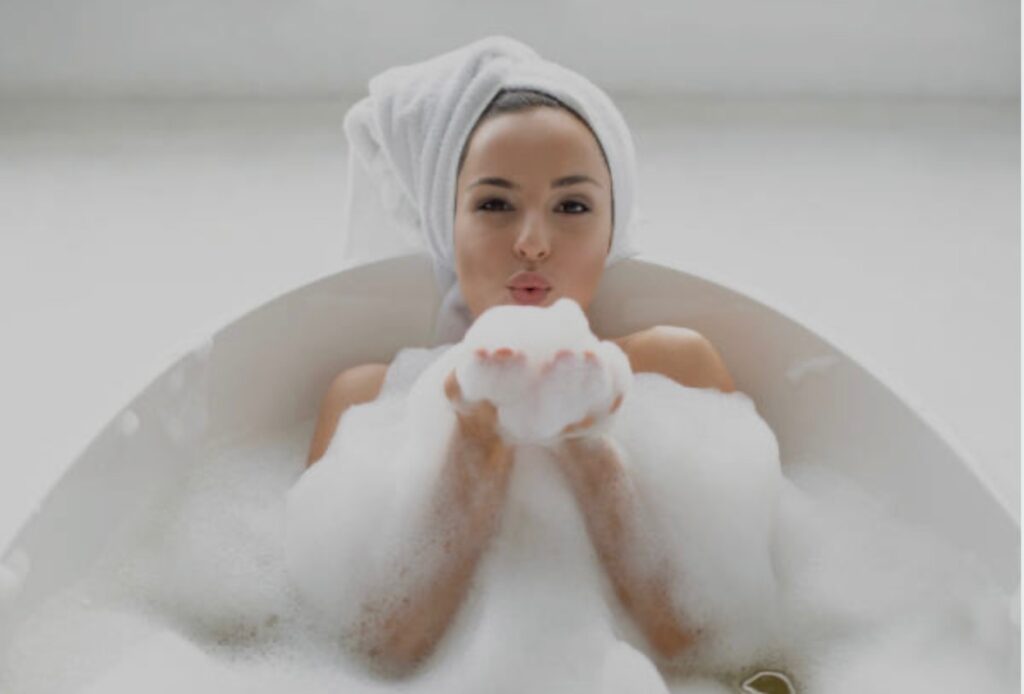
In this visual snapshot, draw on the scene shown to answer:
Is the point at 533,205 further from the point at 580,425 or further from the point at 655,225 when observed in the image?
the point at 655,225

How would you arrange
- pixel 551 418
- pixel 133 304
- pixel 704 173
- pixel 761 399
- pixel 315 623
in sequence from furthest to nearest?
pixel 704 173 → pixel 133 304 → pixel 761 399 → pixel 315 623 → pixel 551 418

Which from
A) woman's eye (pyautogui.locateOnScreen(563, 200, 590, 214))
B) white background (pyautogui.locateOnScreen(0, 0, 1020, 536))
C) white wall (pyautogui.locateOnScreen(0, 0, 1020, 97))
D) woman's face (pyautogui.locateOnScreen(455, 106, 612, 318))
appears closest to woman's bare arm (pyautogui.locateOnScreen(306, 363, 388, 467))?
woman's face (pyautogui.locateOnScreen(455, 106, 612, 318))

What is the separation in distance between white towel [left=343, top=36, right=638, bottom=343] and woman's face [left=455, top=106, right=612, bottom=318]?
0.11ft

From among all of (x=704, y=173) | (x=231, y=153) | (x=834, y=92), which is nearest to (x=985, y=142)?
(x=834, y=92)

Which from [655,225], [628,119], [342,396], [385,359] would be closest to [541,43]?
[628,119]

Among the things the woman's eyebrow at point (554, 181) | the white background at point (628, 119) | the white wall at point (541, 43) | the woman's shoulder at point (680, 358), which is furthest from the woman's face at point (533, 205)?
the white wall at point (541, 43)

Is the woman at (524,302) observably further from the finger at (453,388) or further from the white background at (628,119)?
the white background at (628,119)

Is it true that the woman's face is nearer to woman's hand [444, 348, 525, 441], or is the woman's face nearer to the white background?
woman's hand [444, 348, 525, 441]

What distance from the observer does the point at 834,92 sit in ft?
6.85

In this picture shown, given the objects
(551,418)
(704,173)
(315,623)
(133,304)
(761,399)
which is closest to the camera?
(551,418)

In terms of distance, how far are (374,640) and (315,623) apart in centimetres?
7

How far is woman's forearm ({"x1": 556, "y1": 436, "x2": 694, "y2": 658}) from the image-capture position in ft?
3.95

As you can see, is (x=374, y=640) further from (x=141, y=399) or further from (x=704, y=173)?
(x=704, y=173)

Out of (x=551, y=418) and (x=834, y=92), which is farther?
(x=834, y=92)
